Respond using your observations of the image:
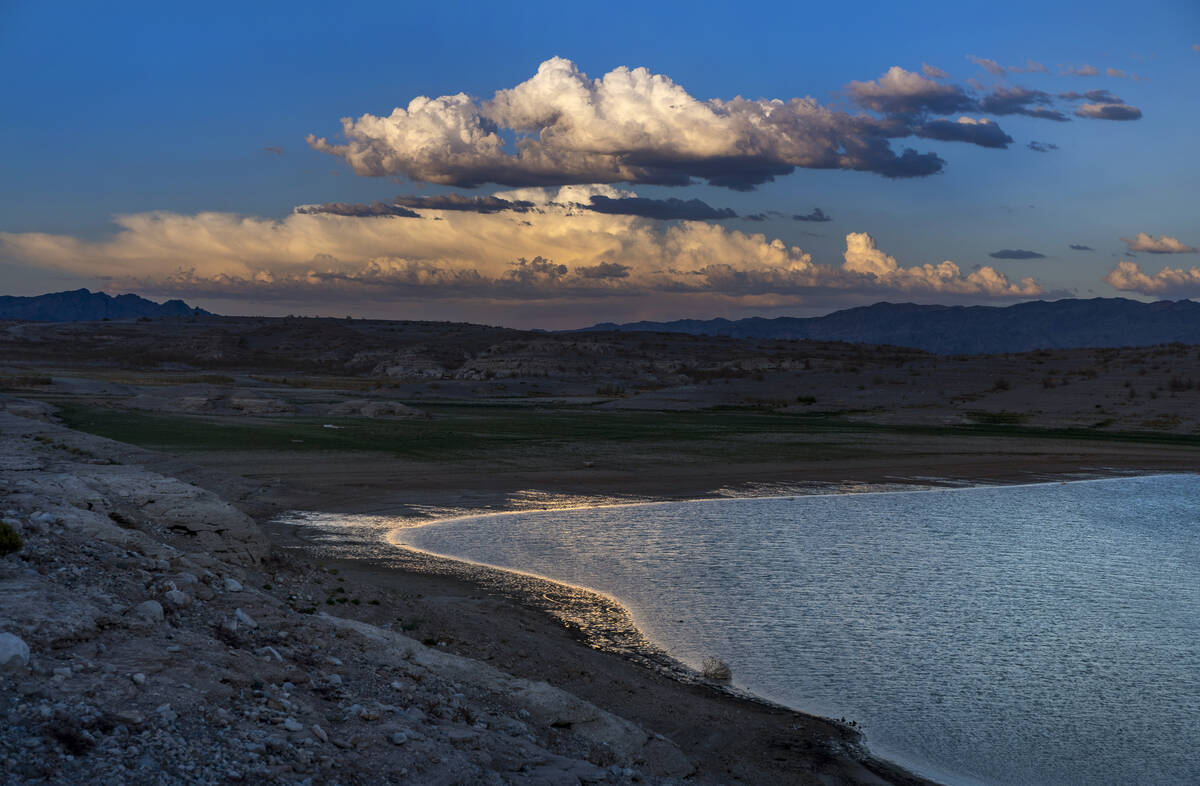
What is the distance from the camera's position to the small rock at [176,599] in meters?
10.2

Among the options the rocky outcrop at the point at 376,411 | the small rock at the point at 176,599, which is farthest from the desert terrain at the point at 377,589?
the rocky outcrop at the point at 376,411

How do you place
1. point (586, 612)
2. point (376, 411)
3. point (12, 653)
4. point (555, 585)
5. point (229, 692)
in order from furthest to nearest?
1. point (376, 411)
2. point (555, 585)
3. point (586, 612)
4. point (229, 692)
5. point (12, 653)

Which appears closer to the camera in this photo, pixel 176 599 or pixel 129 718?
pixel 129 718

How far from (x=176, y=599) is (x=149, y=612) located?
594 millimetres

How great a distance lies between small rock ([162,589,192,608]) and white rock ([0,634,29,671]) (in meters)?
2.36

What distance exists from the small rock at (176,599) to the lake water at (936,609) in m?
6.65

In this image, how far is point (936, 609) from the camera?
1655cm

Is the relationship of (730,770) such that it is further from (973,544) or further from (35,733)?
(973,544)

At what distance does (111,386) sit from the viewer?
60.1m

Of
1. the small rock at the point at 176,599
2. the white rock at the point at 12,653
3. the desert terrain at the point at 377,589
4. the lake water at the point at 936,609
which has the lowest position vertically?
the lake water at the point at 936,609

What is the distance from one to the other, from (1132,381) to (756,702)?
188 feet

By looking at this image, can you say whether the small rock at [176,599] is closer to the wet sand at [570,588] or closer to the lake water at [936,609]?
the wet sand at [570,588]

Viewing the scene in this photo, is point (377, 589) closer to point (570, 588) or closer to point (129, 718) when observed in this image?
point (570, 588)

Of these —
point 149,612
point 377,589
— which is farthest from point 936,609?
point 149,612
